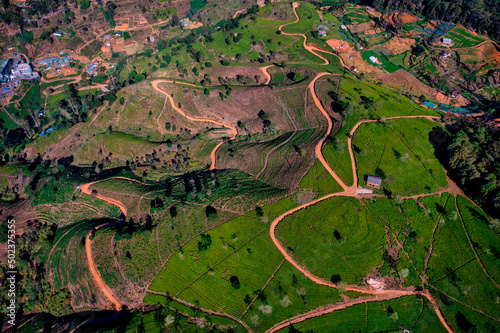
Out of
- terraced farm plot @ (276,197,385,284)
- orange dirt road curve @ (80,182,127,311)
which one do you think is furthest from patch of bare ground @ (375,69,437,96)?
orange dirt road curve @ (80,182,127,311)

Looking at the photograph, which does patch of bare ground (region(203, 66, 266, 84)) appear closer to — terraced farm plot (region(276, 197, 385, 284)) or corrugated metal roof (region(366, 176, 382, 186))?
corrugated metal roof (region(366, 176, 382, 186))

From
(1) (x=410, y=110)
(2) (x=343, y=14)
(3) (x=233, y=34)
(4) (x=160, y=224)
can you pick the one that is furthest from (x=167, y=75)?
(2) (x=343, y=14)

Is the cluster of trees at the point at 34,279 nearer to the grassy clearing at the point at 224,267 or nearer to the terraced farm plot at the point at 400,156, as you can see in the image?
the grassy clearing at the point at 224,267

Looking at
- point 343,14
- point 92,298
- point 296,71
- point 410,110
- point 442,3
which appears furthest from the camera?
point 343,14

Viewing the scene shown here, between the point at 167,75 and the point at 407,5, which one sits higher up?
the point at 407,5

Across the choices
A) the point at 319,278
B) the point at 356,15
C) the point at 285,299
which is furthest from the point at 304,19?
the point at 285,299

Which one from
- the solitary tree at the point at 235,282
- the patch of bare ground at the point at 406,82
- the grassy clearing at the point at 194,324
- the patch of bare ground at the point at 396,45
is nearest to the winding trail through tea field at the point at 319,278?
the grassy clearing at the point at 194,324

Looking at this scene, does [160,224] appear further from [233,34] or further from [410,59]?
[410,59]
